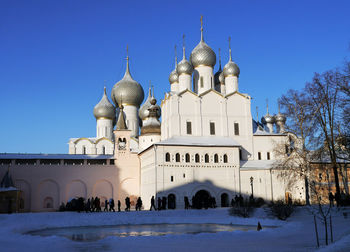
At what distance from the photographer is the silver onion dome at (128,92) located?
157 ft

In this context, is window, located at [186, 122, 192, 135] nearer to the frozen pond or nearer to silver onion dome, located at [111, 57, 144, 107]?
silver onion dome, located at [111, 57, 144, 107]

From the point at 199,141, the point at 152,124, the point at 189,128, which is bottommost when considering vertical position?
the point at 199,141

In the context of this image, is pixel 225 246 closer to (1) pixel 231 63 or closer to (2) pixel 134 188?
(2) pixel 134 188

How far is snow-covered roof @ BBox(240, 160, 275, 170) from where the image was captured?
33562mm

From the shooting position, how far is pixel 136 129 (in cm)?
4791

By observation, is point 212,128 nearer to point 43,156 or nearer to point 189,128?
point 189,128

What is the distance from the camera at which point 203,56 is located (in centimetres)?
3816

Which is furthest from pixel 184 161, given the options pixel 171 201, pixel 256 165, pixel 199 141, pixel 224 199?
pixel 256 165

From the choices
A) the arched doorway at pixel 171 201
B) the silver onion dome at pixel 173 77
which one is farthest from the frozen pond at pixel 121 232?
the silver onion dome at pixel 173 77

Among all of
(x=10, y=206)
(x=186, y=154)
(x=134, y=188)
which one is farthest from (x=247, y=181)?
(x=10, y=206)

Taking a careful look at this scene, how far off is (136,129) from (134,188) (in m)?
12.1

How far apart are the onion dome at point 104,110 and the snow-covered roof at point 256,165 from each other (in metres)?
18.9

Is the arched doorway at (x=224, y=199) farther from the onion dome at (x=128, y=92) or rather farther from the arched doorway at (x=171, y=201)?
the onion dome at (x=128, y=92)

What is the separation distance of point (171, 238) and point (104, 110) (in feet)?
114
